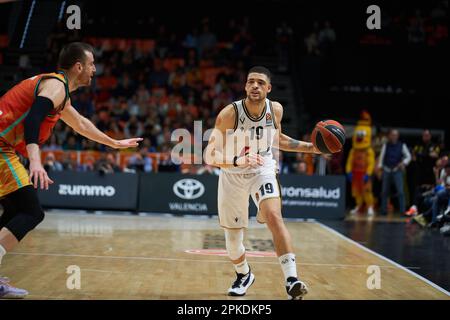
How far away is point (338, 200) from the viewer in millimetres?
14492

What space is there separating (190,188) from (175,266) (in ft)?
23.0

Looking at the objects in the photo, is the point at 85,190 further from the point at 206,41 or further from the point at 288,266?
the point at 288,266

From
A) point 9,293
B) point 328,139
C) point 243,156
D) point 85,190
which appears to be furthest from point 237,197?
point 85,190

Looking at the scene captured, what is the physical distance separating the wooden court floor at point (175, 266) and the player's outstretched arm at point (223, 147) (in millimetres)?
1191

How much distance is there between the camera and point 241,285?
5816 millimetres

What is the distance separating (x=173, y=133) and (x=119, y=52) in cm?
551

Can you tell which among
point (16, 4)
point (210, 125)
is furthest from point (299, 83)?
point (16, 4)

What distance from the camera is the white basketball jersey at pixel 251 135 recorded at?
19.1 ft

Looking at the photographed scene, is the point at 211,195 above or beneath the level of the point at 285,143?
beneath

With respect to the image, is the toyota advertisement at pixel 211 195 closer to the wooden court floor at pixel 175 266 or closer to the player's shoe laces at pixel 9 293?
the wooden court floor at pixel 175 266

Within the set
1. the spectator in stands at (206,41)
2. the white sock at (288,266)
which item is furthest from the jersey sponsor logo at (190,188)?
the white sock at (288,266)

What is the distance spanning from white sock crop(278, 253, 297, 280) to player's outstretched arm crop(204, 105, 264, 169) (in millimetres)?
816

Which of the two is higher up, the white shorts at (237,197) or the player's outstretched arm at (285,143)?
the player's outstretched arm at (285,143)

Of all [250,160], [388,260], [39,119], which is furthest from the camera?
[388,260]
